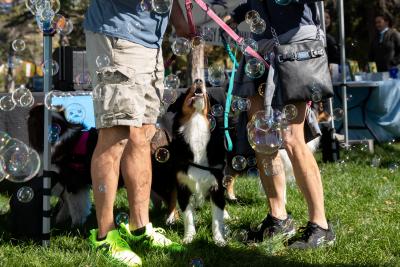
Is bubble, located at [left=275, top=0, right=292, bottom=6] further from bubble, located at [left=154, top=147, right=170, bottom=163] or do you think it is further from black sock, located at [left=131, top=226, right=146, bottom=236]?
black sock, located at [left=131, top=226, right=146, bottom=236]

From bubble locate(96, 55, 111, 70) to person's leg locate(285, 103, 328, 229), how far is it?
3.65 feet

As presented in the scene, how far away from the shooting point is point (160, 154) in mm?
3945

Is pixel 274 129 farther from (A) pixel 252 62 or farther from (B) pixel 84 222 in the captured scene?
(B) pixel 84 222

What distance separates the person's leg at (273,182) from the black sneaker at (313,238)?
→ 0.23 metres

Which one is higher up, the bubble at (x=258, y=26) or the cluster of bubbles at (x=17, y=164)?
the bubble at (x=258, y=26)

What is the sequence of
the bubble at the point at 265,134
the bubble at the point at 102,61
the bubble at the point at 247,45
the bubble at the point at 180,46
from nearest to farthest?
the bubble at the point at 102,61 < the bubble at the point at 265,134 < the bubble at the point at 247,45 < the bubble at the point at 180,46

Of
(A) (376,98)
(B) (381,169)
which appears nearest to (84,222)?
(B) (381,169)

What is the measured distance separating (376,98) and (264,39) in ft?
18.5

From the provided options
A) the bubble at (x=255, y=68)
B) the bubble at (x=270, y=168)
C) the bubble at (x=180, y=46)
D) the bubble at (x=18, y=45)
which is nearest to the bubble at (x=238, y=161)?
the bubble at (x=270, y=168)

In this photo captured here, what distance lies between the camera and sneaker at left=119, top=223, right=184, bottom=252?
10.4ft

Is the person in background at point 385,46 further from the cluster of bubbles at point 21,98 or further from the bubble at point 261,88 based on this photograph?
the cluster of bubbles at point 21,98

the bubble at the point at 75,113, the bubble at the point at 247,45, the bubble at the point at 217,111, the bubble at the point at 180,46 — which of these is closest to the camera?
the bubble at the point at 247,45

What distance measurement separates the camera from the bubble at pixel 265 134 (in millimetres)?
3361

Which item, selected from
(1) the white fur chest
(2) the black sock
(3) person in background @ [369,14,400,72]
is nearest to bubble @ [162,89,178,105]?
(1) the white fur chest
